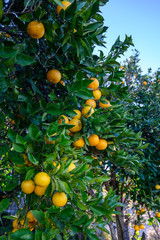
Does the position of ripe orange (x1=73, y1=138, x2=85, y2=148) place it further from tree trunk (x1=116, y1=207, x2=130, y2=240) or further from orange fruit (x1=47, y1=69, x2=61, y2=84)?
tree trunk (x1=116, y1=207, x2=130, y2=240)

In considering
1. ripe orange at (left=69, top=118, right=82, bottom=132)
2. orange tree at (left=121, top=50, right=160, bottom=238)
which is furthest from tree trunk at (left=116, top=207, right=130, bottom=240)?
ripe orange at (left=69, top=118, right=82, bottom=132)

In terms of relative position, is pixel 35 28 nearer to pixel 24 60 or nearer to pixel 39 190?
pixel 24 60

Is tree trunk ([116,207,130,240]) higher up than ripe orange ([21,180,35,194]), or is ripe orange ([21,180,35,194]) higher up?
ripe orange ([21,180,35,194])

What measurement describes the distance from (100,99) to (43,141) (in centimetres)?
65

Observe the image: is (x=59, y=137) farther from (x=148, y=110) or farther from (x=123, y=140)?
(x=148, y=110)

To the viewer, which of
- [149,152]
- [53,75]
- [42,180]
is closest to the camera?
[42,180]

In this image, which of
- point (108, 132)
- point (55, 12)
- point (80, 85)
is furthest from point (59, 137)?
point (55, 12)

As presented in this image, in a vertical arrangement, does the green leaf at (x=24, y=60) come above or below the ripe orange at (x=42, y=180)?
above

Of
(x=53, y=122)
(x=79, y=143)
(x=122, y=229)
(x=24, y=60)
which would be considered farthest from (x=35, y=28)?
(x=122, y=229)

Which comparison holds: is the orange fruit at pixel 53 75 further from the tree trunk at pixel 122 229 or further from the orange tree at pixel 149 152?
the tree trunk at pixel 122 229

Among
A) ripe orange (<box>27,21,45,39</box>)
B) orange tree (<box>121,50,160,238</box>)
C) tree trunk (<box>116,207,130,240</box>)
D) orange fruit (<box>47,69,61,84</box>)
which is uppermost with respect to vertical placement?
ripe orange (<box>27,21,45,39</box>)

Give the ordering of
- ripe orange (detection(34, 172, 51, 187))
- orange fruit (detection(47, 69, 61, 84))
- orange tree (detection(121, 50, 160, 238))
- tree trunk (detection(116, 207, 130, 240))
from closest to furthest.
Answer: ripe orange (detection(34, 172, 51, 187))
orange fruit (detection(47, 69, 61, 84))
orange tree (detection(121, 50, 160, 238))
tree trunk (detection(116, 207, 130, 240))

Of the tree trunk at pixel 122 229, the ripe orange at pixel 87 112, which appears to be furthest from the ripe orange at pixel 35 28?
the tree trunk at pixel 122 229

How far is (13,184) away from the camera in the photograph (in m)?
0.93
